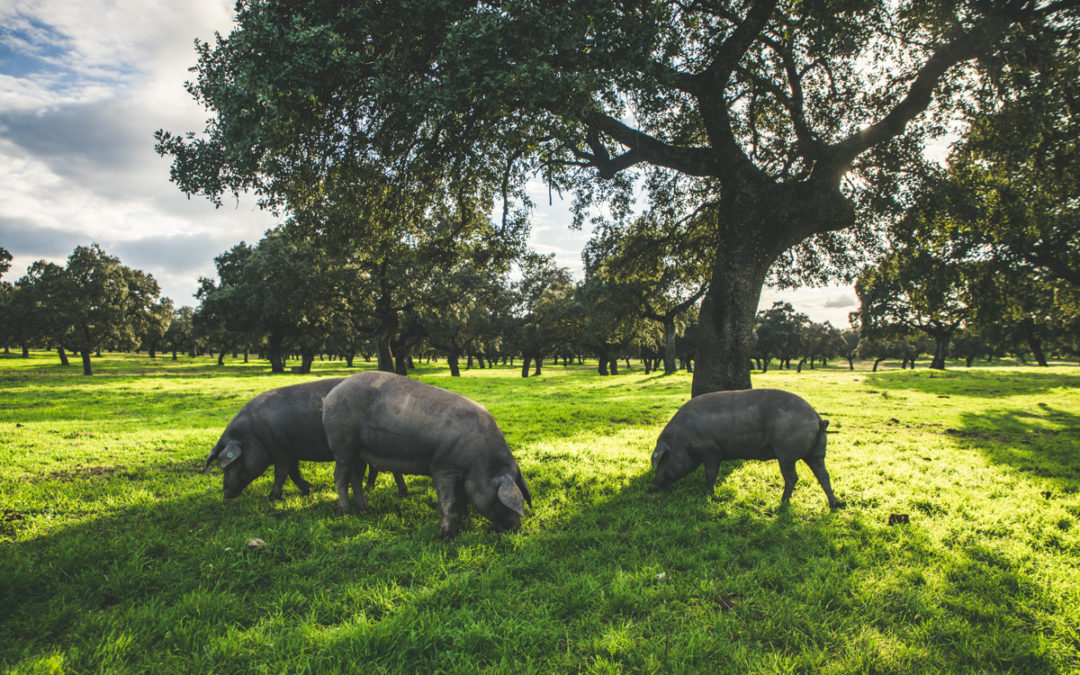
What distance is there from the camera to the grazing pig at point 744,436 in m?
6.74

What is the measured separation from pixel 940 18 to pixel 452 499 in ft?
47.9

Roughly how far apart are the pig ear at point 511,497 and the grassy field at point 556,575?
0.40 meters

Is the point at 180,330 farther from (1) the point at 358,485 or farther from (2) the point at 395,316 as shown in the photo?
(1) the point at 358,485

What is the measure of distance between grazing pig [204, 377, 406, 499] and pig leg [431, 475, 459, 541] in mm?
2326

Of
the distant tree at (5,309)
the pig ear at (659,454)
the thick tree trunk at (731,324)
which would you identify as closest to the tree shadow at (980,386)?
the thick tree trunk at (731,324)

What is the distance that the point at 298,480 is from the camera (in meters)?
7.01

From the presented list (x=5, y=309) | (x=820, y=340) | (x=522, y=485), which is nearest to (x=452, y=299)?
(x=522, y=485)

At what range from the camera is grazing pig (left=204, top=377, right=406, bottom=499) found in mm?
6422

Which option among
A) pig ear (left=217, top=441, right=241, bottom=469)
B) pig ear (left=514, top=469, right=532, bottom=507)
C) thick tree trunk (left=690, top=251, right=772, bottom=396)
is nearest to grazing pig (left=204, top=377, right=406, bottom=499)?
pig ear (left=217, top=441, right=241, bottom=469)

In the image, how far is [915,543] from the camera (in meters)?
5.44

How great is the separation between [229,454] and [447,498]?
11.2 feet

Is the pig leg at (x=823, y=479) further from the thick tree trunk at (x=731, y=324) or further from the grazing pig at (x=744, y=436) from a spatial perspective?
the thick tree trunk at (x=731, y=324)

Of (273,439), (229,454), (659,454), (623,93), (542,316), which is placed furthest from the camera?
(542,316)

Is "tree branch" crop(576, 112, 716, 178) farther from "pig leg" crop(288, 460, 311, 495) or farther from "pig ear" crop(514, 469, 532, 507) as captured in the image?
"pig leg" crop(288, 460, 311, 495)
